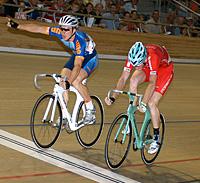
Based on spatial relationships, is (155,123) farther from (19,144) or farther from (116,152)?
(19,144)

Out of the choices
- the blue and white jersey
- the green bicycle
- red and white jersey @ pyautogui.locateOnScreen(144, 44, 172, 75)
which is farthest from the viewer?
the blue and white jersey

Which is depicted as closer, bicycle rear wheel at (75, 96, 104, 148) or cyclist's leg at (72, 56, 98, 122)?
cyclist's leg at (72, 56, 98, 122)

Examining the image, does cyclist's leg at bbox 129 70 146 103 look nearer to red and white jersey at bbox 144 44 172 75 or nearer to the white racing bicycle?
red and white jersey at bbox 144 44 172 75

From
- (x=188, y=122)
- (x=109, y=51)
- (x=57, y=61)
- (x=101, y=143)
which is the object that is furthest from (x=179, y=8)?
(x=101, y=143)

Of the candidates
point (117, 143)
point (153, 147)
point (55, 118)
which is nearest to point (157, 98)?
point (153, 147)

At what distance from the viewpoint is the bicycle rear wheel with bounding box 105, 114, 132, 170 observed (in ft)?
15.6

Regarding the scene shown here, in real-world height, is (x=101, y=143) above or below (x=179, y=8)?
below

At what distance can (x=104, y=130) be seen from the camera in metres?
6.56

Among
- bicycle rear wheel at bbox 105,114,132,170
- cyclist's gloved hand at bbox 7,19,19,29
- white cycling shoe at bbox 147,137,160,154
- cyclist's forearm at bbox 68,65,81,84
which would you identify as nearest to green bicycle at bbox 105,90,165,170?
bicycle rear wheel at bbox 105,114,132,170

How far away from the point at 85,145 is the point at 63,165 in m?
0.76

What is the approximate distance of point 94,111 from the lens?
18.0 ft

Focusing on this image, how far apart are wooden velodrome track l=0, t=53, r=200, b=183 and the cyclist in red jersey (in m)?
0.37

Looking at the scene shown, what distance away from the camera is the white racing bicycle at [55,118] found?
16.7 ft

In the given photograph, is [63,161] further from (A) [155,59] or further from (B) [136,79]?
(A) [155,59]
